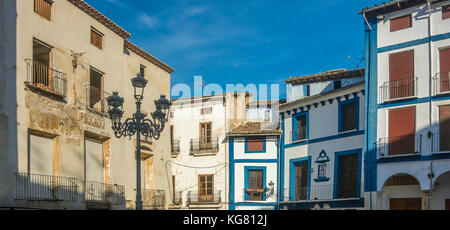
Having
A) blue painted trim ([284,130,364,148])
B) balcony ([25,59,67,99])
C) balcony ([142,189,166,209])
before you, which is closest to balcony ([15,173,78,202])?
balcony ([25,59,67,99])

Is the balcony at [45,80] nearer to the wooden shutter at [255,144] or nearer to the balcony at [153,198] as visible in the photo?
the balcony at [153,198]

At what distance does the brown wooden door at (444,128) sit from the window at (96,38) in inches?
533

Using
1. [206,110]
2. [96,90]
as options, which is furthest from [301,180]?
[96,90]

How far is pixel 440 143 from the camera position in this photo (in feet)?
66.7

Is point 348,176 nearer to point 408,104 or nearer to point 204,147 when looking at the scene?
point 408,104

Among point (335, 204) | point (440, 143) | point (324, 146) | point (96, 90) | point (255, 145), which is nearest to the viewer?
point (96, 90)

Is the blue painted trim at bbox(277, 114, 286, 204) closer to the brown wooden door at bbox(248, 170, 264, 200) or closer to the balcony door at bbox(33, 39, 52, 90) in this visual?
the brown wooden door at bbox(248, 170, 264, 200)

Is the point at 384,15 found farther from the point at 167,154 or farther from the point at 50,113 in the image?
the point at 50,113

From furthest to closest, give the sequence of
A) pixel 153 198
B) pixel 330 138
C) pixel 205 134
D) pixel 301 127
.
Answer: pixel 205 134
pixel 301 127
pixel 330 138
pixel 153 198

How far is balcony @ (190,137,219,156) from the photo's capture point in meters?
32.7

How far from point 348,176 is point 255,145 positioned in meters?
8.17

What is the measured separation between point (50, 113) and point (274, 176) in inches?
650
